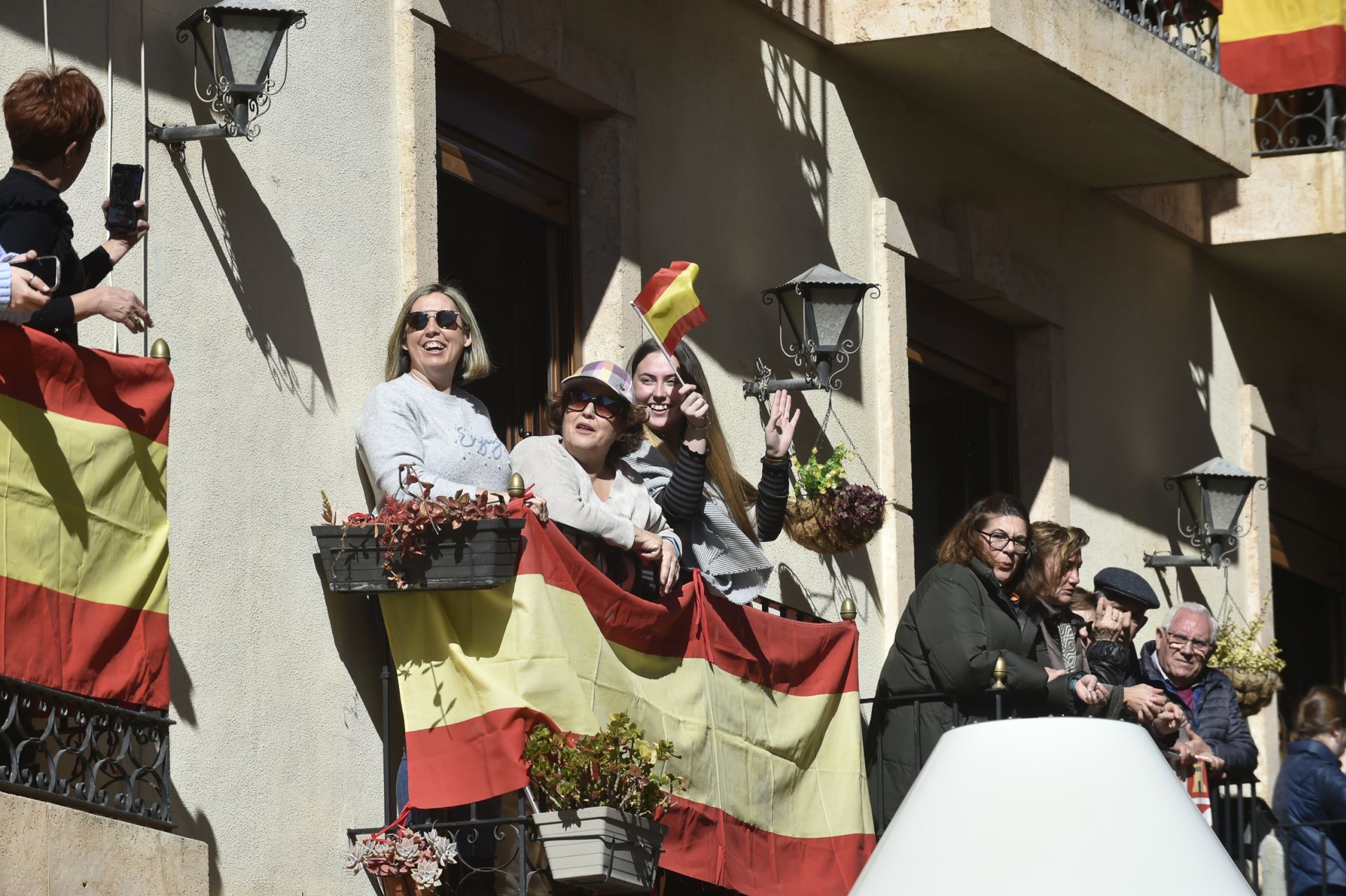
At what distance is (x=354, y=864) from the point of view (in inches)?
336

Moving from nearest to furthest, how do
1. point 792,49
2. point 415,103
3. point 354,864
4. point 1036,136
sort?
point 354,864 < point 415,103 < point 792,49 < point 1036,136

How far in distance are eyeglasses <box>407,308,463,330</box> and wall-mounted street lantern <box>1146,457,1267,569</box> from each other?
7190mm

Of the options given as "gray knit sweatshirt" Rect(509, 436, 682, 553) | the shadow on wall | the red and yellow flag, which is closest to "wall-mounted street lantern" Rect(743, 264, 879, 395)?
the red and yellow flag

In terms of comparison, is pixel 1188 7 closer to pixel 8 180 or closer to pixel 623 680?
pixel 623 680

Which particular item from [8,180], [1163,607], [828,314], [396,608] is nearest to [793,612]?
[828,314]

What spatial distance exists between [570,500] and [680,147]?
2.99 m

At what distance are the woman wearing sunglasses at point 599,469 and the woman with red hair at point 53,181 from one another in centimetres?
192

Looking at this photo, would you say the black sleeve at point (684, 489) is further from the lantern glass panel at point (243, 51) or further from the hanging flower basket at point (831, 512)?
the lantern glass panel at point (243, 51)

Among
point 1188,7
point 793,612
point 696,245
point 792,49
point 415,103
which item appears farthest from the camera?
point 1188,7

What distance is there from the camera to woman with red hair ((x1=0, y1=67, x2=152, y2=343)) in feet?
24.1

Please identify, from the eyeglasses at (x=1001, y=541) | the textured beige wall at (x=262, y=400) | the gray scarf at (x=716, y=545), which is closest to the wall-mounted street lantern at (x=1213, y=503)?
the eyeglasses at (x=1001, y=541)

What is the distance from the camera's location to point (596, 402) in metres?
9.23

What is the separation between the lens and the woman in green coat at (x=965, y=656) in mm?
10078

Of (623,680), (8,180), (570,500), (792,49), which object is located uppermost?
(792,49)
